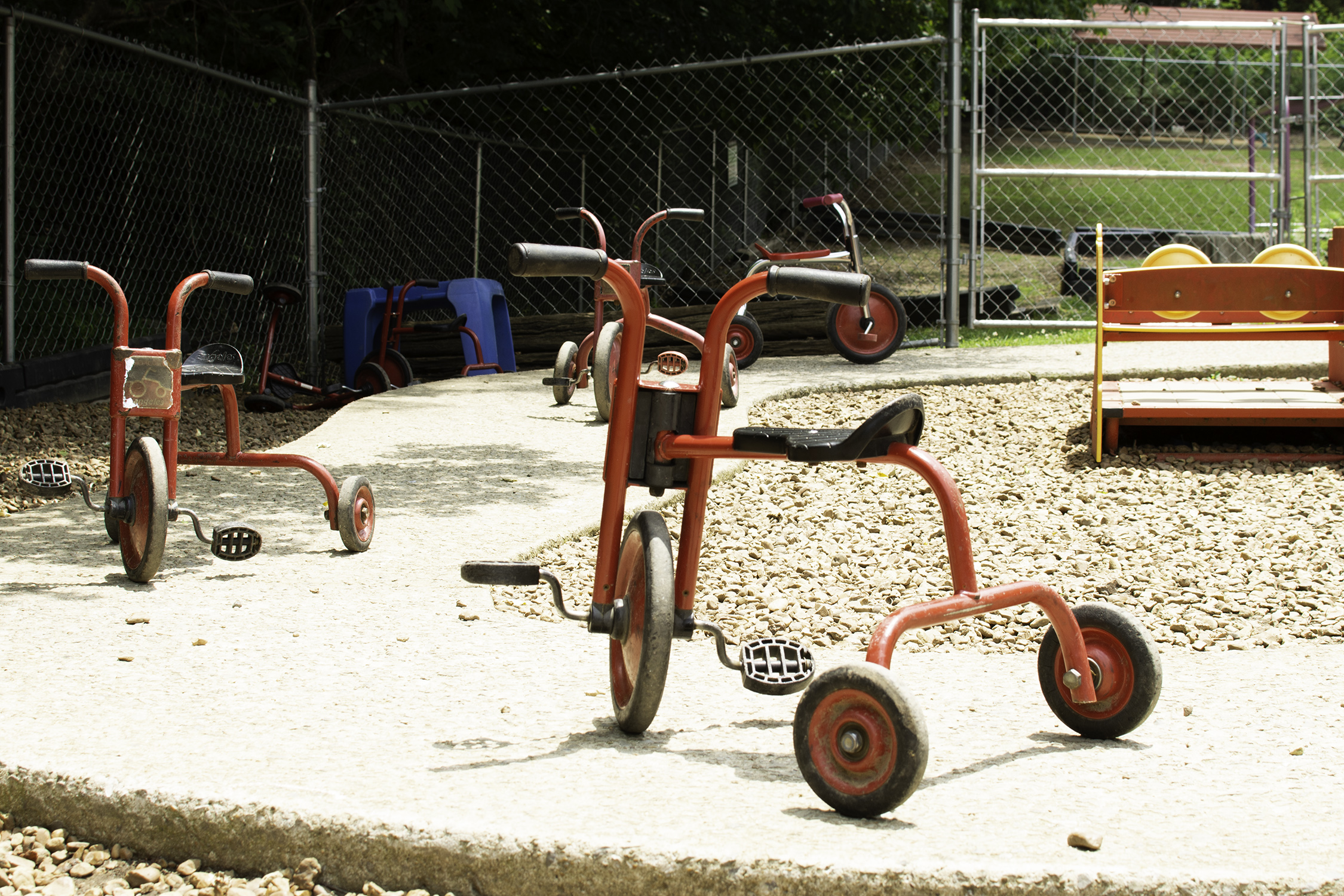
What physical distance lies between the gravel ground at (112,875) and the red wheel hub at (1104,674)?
51.9 inches

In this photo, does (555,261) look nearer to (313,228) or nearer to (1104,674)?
(1104,674)

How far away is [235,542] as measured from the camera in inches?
147

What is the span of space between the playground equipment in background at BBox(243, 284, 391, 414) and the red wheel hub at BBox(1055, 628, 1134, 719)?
19.6ft

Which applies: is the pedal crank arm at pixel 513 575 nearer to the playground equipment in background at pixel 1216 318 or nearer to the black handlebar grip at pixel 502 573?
the black handlebar grip at pixel 502 573

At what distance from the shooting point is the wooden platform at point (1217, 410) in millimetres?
5031

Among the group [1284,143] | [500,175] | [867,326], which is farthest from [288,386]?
[1284,143]

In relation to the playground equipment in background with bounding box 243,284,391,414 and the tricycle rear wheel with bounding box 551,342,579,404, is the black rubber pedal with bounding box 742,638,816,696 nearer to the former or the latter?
the tricycle rear wheel with bounding box 551,342,579,404

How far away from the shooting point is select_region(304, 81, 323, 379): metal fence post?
29.1ft

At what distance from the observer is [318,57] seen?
11.2m

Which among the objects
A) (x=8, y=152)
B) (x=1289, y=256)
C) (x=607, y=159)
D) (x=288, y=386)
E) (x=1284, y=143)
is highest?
(x=607, y=159)

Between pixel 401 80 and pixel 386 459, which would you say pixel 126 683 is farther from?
pixel 401 80

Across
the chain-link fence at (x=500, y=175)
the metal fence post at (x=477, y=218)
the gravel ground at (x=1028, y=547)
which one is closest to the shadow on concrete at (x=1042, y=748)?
the gravel ground at (x=1028, y=547)

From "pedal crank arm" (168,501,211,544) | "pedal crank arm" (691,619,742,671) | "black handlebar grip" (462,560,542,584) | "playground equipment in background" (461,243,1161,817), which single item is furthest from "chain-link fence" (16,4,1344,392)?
"pedal crank arm" (691,619,742,671)

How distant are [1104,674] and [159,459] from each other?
263 cm
